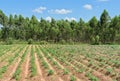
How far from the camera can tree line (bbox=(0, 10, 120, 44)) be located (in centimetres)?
7406

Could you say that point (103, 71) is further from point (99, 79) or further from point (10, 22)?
point (10, 22)

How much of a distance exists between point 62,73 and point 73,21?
72854 millimetres

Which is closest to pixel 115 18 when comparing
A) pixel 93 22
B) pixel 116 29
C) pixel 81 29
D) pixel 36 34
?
pixel 116 29

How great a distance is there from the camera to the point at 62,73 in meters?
14.1

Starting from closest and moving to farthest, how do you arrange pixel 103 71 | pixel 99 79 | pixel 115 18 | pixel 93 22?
pixel 99 79 < pixel 103 71 < pixel 115 18 < pixel 93 22

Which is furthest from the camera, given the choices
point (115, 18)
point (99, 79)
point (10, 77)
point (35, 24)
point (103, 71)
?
point (35, 24)

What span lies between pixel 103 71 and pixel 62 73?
2.52m

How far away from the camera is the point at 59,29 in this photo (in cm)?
8175

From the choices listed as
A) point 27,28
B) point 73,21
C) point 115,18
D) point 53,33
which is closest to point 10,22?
point 27,28

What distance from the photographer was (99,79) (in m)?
12.2

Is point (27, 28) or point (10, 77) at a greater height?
point (27, 28)

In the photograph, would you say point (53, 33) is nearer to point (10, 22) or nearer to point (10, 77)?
point (10, 22)

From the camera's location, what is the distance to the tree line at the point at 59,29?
243 feet

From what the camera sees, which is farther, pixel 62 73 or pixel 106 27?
pixel 106 27
